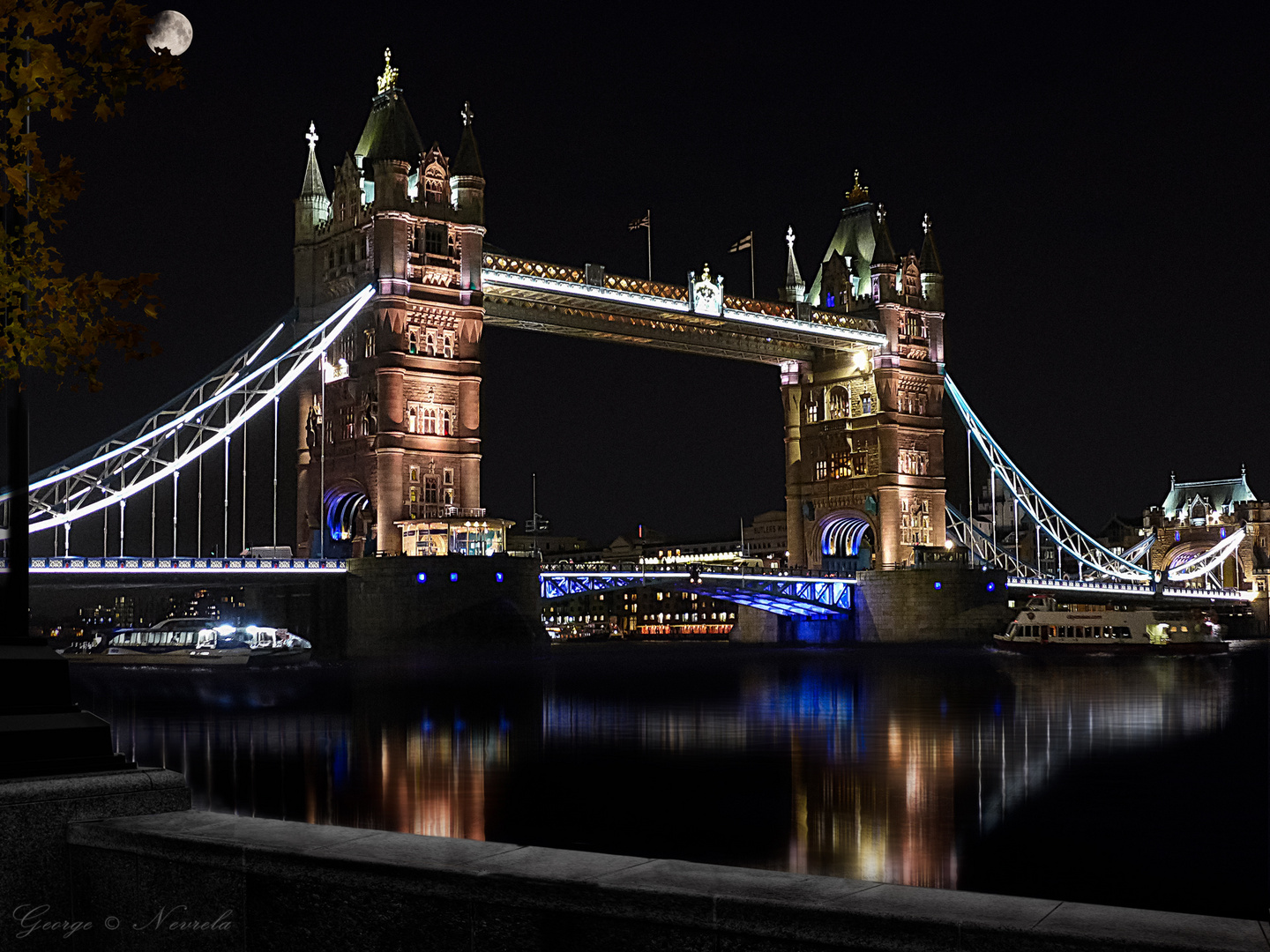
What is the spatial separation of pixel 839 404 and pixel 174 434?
3620cm

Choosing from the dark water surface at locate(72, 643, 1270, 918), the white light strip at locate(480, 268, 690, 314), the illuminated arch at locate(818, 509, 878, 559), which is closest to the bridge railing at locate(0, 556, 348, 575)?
the dark water surface at locate(72, 643, 1270, 918)

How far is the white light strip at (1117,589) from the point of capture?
73.6m

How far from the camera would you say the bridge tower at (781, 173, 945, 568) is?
7300cm

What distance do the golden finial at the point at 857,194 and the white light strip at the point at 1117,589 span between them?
22.5 meters

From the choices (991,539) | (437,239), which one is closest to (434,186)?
(437,239)

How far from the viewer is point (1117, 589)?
79062 millimetres

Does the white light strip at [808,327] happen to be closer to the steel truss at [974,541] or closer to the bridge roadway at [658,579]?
the steel truss at [974,541]

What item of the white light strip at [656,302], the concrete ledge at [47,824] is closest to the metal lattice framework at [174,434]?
the white light strip at [656,302]

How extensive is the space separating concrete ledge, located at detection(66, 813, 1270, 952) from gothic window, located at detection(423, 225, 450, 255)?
50.3 metres

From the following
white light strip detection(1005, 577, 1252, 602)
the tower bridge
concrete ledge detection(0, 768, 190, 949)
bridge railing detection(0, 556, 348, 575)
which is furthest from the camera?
white light strip detection(1005, 577, 1252, 602)

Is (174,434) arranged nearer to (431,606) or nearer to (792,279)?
(431,606)

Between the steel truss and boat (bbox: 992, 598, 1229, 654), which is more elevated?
the steel truss

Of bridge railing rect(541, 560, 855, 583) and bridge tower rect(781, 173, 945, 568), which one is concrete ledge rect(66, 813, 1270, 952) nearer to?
bridge railing rect(541, 560, 855, 583)

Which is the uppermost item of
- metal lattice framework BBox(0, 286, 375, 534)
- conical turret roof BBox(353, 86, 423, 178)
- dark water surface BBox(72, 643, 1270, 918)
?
conical turret roof BBox(353, 86, 423, 178)
